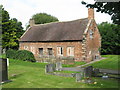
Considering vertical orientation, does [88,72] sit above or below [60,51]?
below

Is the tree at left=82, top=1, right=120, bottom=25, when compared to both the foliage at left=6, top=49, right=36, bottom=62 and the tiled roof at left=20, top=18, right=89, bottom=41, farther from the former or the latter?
the foliage at left=6, top=49, right=36, bottom=62

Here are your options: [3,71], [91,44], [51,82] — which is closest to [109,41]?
[91,44]

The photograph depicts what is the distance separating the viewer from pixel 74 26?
30.4m

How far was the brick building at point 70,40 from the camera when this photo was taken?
26.8m

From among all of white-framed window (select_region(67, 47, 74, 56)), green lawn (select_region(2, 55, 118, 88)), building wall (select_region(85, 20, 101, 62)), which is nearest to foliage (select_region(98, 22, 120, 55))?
building wall (select_region(85, 20, 101, 62))

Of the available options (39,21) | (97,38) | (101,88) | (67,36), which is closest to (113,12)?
(101,88)

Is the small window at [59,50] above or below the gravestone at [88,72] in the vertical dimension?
above

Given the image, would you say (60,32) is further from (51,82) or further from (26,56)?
(51,82)

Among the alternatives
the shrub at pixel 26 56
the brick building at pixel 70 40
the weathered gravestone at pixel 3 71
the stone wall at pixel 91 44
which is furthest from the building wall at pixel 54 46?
the weathered gravestone at pixel 3 71

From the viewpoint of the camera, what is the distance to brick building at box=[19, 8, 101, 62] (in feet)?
88.1

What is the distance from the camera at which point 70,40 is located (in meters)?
27.5

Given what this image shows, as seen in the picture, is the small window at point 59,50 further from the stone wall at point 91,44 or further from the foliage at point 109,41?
the foliage at point 109,41

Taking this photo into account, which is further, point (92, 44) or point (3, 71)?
point (92, 44)

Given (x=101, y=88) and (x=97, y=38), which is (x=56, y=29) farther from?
(x=101, y=88)
